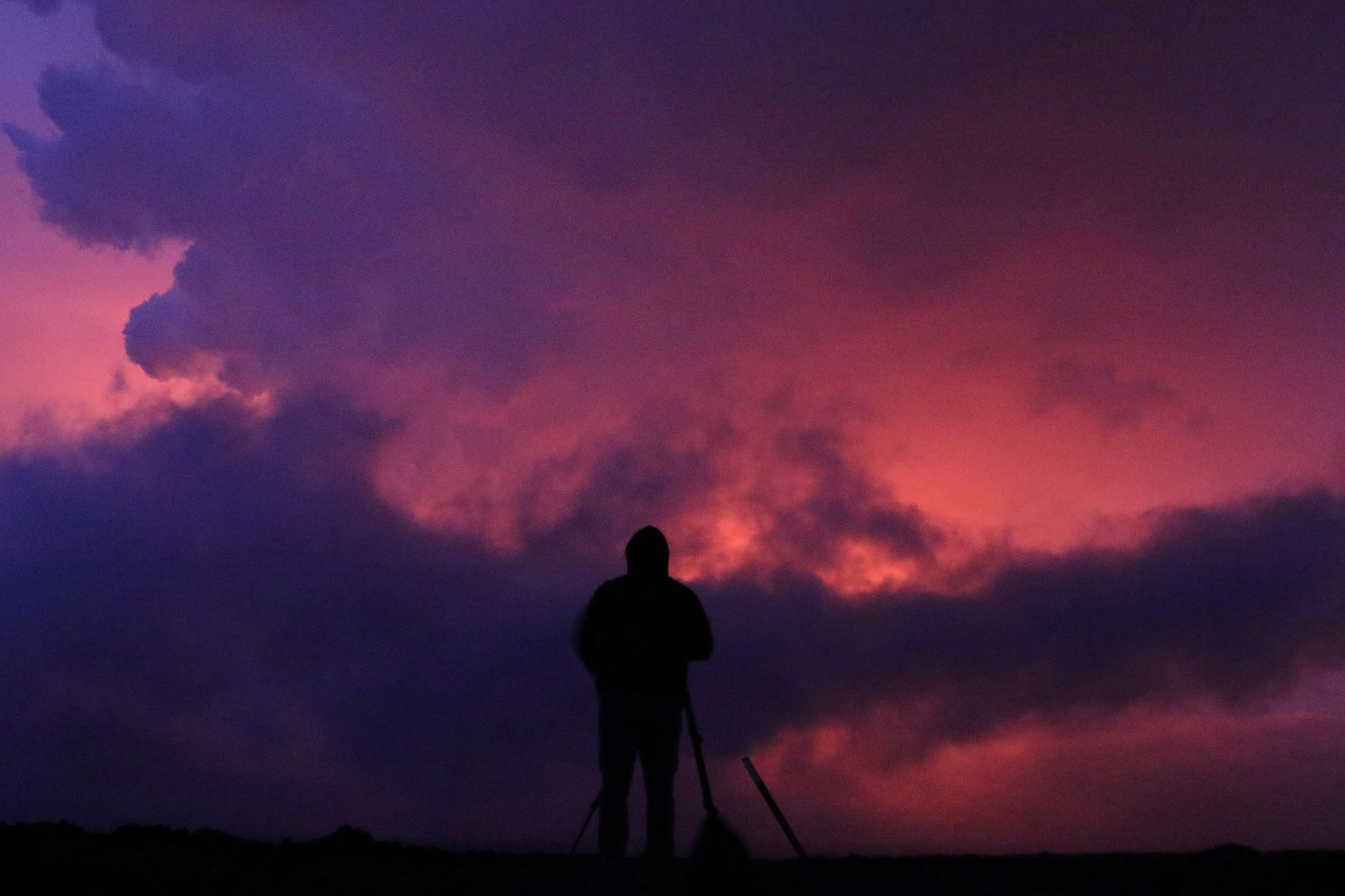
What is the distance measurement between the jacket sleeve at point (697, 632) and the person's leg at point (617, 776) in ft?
2.69

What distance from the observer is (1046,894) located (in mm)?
7863

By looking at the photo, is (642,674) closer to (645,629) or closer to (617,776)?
(645,629)

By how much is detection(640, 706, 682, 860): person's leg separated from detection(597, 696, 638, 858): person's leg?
135 mm

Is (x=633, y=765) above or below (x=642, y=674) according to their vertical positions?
below

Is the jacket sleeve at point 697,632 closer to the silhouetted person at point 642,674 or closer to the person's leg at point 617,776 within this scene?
the silhouetted person at point 642,674

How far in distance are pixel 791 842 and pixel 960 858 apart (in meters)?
1.54

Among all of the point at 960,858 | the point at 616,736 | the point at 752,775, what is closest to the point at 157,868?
the point at 616,736

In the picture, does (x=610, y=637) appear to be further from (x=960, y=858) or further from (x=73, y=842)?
(x=73, y=842)

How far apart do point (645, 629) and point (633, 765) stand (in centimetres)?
123

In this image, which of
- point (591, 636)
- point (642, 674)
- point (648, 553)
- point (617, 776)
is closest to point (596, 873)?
point (617, 776)

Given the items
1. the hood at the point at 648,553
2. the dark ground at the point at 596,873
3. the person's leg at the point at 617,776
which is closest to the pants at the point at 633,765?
the person's leg at the point at 617,776

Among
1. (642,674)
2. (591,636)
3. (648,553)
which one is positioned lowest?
(642,674)

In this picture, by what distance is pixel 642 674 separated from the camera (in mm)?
9539

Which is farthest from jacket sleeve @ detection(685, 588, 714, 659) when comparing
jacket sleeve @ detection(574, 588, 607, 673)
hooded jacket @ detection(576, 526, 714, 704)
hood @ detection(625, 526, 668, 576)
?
jacket sleeve @ detection(574, 588, 607, 673)
